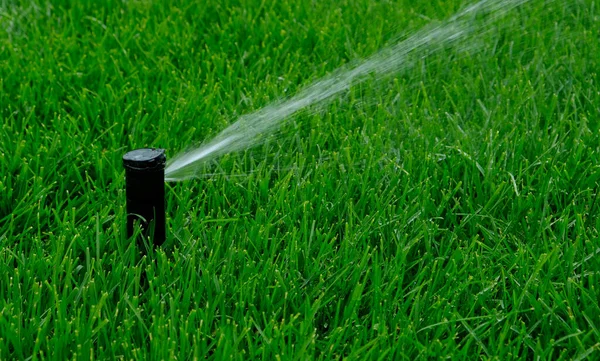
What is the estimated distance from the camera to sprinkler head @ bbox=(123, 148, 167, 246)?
1.98 meters

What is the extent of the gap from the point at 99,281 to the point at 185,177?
0.55 metres

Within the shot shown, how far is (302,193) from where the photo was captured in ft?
8.11

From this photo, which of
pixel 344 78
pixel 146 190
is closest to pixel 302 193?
pixel 146 190

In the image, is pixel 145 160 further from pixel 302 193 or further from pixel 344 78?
pixel 344 78

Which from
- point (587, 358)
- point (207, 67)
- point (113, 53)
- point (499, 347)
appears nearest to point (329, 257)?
point (499, 347)

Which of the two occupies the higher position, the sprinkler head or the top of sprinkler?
the top of sprinkler

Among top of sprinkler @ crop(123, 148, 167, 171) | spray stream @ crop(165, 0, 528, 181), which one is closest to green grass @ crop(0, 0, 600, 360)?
spray stream @ crop(165, 0, 528, 181)

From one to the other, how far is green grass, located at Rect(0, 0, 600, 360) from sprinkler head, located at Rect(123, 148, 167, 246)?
3.3 inches

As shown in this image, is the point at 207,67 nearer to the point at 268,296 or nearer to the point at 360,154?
the point at 360,154

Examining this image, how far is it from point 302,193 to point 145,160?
0.63m

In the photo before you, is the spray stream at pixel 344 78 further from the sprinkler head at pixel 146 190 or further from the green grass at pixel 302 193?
Answer: the sprinkler head at pixel 146 190

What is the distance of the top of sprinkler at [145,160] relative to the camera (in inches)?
77.4

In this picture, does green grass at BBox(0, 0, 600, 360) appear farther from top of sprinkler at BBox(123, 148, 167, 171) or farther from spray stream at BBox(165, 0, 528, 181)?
top of sprinkler at BBox(123, 148, 167, 171)

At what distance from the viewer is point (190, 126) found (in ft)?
9.45
